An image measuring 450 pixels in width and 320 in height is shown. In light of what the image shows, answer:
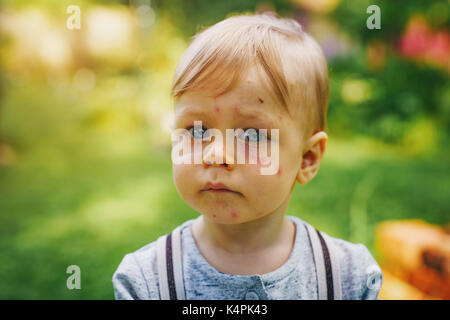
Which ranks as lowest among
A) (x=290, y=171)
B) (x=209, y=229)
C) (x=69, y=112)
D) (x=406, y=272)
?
(x=406, y=272)

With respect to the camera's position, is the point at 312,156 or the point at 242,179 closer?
the point at 242,179

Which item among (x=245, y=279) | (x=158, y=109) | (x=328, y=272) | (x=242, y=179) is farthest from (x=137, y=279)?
(x=158, y=109)

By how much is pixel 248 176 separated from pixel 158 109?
308cm

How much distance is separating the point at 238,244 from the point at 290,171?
28cm

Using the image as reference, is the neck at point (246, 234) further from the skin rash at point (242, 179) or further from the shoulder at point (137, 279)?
the shoulder at point (137, 279)

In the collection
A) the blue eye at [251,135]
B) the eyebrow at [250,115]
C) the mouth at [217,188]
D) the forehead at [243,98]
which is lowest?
the mouth at [217,188]

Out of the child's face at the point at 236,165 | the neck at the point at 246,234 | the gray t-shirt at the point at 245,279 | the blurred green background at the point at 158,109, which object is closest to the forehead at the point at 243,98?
the child's face at the point at 236,165

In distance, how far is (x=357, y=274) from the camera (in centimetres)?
142

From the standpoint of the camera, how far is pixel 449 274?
2502mm

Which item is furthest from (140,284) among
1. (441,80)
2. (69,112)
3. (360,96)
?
(441,80)

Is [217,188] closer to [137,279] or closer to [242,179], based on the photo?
[242,179]

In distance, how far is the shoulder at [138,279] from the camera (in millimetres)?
1342

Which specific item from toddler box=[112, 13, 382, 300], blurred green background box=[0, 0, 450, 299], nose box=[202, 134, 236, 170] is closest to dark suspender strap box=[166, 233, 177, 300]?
toddler box=[112, 13, 382, 300]
